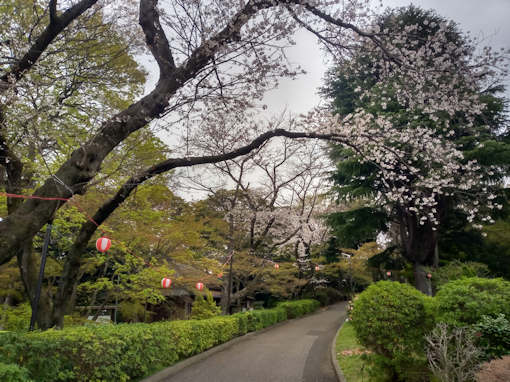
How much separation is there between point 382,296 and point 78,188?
15.9ft

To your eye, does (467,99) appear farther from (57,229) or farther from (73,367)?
(57,229)

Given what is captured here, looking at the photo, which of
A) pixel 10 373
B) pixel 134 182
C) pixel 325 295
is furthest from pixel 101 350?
pixel 325 295

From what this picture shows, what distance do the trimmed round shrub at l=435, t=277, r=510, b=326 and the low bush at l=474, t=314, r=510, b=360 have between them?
0.48 ft

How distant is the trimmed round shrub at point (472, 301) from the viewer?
381 centimetres

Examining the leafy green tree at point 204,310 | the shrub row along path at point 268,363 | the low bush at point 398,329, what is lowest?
the shrub row along path at point 268,363

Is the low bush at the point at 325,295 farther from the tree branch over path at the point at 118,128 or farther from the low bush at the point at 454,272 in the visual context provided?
the tree branch over path at the point at 118,128

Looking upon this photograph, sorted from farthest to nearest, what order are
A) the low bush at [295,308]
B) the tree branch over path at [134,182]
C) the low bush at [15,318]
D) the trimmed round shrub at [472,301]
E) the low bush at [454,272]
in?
the low bush at [295,308] → the low bush at [454,272] → the low bush at [15,318] → the tree branch over path at [134,182] → the trimmed round shrub at [472,301]

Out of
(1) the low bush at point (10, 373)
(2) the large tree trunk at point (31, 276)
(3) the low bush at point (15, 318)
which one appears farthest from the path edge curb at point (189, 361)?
(3) the low bush at point (15, 318)

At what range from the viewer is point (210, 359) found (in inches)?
322

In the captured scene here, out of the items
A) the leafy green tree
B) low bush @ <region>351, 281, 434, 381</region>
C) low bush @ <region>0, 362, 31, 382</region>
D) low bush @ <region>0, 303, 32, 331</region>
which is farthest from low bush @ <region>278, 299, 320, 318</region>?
low bush @ <region>0, 362, 31, 382</region>

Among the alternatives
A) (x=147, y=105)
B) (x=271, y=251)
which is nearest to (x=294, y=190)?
(x=271, y=251)

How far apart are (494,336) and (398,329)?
133 cm

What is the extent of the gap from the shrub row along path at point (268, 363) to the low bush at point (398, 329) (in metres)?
1.96

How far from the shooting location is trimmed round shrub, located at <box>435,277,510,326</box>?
3809mm
